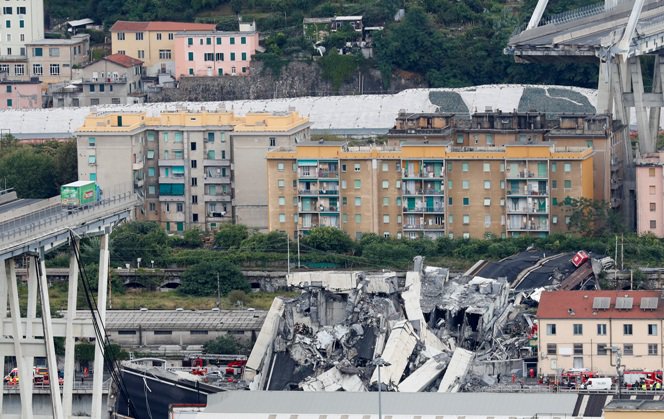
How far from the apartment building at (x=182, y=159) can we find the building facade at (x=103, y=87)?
15612mm

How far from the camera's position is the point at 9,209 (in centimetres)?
5228

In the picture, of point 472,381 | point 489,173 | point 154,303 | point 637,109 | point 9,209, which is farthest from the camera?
point 637,109

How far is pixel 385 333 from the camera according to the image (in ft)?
196

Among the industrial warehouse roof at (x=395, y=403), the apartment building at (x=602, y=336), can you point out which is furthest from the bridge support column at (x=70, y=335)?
the apartment building at (x=602, y=336)

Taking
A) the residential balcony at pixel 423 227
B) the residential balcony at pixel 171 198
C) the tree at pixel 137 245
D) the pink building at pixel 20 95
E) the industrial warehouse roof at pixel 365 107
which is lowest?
the tree at pixel 137 245

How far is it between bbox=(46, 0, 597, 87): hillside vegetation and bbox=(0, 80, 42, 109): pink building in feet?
24.7

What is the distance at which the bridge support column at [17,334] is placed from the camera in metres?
49.3

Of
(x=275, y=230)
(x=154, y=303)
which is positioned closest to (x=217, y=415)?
(x=154, y=303)

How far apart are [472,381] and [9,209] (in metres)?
10.8

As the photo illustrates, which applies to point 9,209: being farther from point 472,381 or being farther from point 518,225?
point 518,225

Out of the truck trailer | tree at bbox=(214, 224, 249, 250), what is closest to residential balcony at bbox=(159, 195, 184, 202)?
tree at bbox=(214, 224, 249, 250)

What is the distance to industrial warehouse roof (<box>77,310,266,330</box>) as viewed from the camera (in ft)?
210

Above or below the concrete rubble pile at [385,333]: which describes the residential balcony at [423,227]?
above

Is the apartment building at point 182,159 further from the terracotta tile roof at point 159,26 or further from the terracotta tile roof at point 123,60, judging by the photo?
the terracotta tile roof at point 159,26
